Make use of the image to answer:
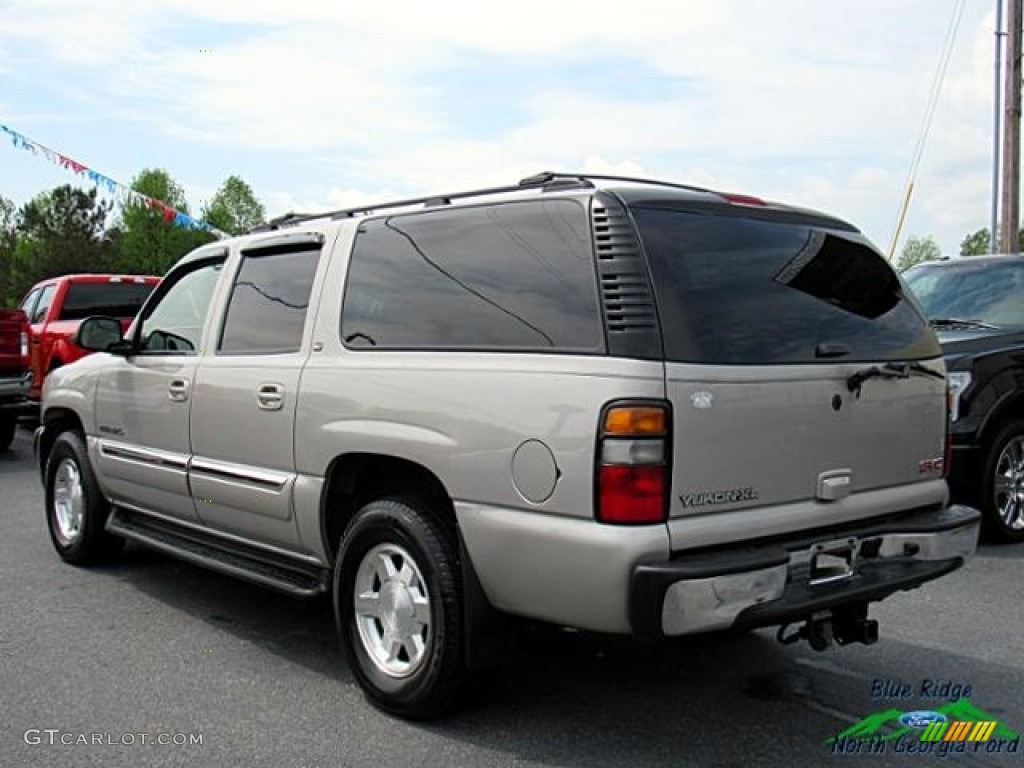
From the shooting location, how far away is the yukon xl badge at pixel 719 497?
3.14 metres

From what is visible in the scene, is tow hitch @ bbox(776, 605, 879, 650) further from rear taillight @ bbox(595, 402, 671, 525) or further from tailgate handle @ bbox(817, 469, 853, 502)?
rear taillight @ bbox(595, 402, 671, 525)

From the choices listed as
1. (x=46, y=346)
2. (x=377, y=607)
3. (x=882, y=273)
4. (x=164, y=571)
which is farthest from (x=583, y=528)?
(x=46, y=346)

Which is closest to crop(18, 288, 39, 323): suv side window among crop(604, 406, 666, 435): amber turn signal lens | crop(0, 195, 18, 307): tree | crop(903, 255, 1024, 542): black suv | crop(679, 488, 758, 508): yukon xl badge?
crop(903, 255, 1024, 542): black suv

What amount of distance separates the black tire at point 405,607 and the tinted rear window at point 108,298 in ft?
31.0

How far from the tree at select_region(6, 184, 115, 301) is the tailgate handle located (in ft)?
175

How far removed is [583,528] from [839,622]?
4.12ft

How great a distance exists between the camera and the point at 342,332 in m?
4.18

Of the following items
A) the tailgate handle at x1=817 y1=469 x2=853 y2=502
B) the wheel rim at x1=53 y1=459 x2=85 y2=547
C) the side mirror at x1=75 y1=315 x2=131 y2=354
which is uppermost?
the side mirror at x1=75 y1=315 x2=131 y2=354

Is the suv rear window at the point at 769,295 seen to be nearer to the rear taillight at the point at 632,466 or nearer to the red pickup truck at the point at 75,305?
the rear taillight at the point at 632,466

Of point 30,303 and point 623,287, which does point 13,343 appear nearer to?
point 30,303

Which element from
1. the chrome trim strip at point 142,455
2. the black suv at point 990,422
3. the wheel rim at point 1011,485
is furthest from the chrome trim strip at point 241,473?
the wheel rim at point 1011,485

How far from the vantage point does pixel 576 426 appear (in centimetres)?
315

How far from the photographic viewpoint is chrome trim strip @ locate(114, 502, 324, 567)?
4.36 metres

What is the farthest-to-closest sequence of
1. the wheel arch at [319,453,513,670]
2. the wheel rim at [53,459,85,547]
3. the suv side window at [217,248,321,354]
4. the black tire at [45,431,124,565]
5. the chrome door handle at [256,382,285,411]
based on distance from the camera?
the wheel rim at [53,459,85,547] < the black tire at [45,431,124,565] < the suv side window at [217,248,321,354] < the chrome door handle at [256,382,285,411] < the wheel arch at [319,453,513,670]
